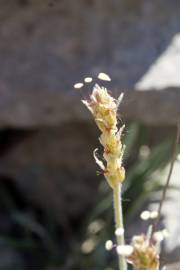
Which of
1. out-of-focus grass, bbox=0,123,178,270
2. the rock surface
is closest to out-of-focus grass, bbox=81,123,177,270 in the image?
out-of-focus grass, bbox=0,123,178,270

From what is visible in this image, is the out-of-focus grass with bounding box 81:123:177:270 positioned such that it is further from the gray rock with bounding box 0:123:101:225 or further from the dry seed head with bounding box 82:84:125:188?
the dry seed head with bounding box 82:84:125:188

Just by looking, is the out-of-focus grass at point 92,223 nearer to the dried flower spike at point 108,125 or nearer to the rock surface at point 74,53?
the rock surface at point 74,53

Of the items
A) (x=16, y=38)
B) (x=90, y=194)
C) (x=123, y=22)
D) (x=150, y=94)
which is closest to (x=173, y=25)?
(x=123, y=22)

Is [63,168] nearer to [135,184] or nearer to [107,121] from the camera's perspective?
[135,184]

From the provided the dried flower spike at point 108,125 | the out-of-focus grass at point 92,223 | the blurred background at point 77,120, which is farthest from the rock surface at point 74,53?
the dried flower spike at point 108,125

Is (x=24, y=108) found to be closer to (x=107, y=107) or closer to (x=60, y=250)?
(x=60, y=250)

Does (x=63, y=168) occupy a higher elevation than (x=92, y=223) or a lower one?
A: higher

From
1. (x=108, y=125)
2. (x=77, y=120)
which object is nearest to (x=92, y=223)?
(x=77, y=120)
